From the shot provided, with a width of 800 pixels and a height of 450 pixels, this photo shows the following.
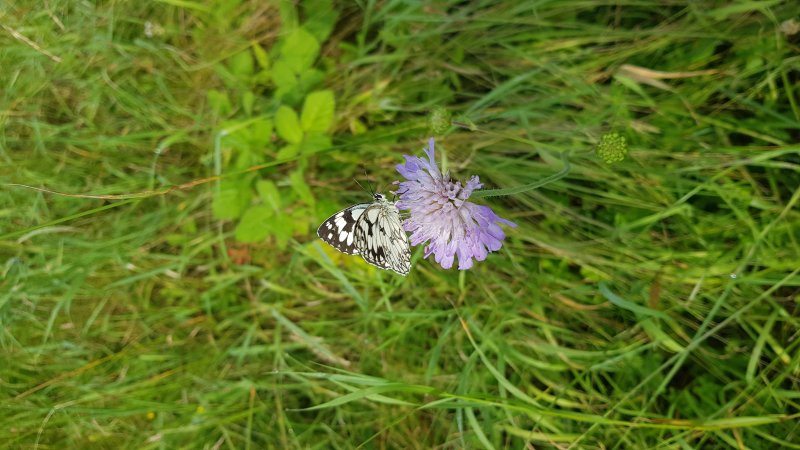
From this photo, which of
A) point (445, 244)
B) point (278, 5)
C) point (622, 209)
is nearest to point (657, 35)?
point (622, 209)

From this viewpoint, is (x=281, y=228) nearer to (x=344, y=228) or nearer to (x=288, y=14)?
(x=344, y=228)

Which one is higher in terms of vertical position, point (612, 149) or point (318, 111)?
point (612, 149)

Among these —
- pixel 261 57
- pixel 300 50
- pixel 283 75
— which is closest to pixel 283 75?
pixel 283 75

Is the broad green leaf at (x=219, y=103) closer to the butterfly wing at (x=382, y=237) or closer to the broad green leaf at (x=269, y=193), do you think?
the broad green leaf at (x=269, y=193)

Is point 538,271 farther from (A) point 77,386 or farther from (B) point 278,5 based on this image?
(A) point 77,386

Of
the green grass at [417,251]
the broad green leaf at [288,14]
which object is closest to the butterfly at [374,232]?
the green grass at [417,251]

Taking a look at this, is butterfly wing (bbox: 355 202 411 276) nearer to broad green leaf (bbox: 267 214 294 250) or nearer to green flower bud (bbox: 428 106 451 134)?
green flower bud (bbox: 428 106 451 134)

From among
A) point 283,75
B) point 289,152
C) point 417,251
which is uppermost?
point 283,75
